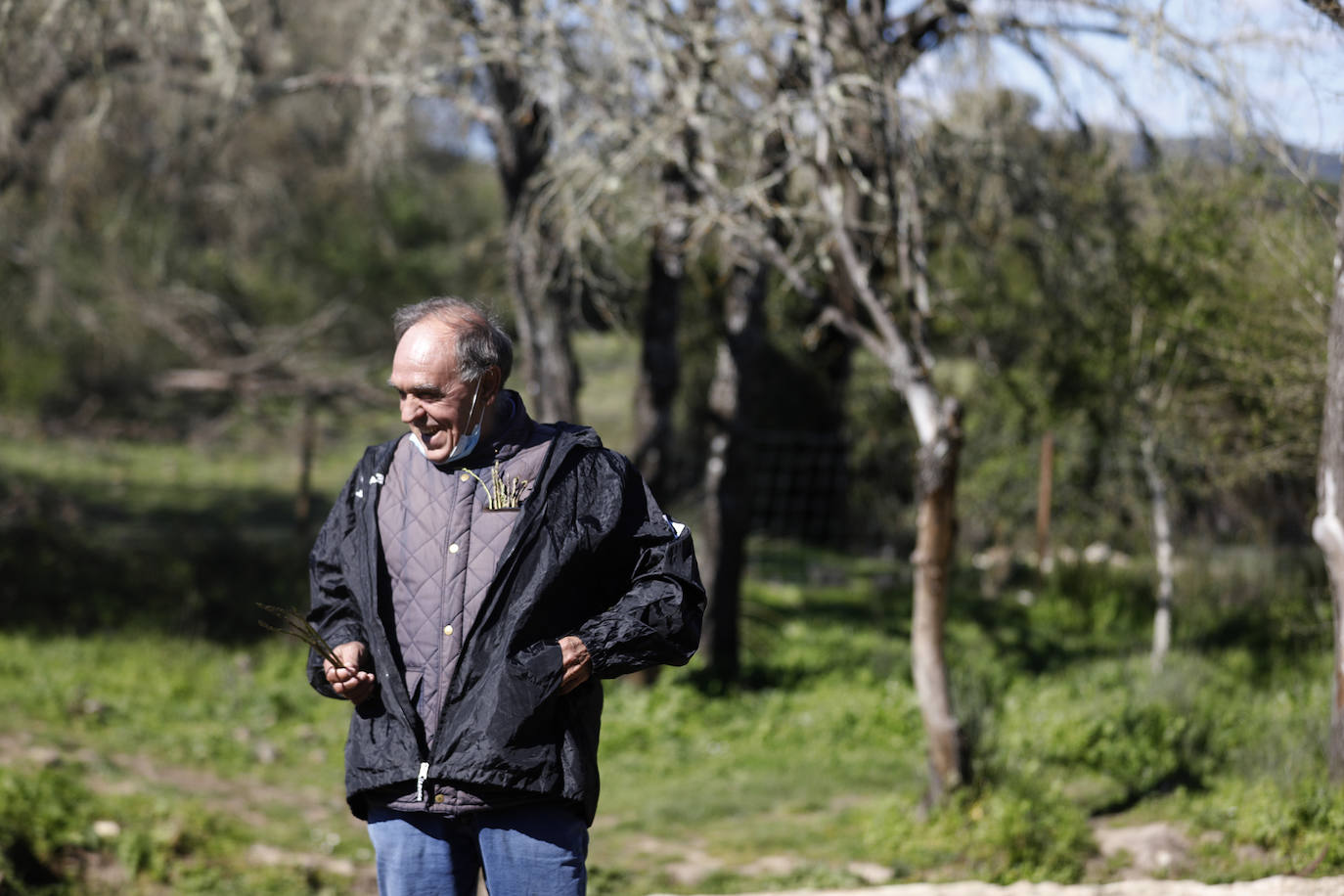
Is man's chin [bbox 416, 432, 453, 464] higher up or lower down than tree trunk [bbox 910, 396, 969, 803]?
higher up

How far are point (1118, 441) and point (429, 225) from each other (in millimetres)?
16141

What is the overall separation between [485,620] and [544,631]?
0.11 meters

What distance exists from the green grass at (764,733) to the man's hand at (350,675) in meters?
2.52

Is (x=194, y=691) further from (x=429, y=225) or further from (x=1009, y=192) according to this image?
(x=429, y=225)

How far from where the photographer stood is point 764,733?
7199 millimetres

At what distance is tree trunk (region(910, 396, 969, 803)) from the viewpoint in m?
5.20

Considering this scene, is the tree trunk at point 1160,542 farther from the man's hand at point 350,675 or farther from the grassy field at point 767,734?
the man's hand at point 350,675

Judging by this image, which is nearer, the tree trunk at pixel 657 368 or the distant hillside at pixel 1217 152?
the distant hillside at pixel 1217 152

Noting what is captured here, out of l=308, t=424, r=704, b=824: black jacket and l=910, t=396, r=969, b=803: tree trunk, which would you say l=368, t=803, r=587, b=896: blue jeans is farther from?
l=910, t=396, r=969, b=803: tree trunk

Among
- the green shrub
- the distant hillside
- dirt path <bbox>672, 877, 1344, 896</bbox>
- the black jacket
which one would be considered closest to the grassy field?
the green shrub

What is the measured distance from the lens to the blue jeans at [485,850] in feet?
7.91

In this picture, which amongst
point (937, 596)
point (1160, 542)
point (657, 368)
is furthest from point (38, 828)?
point (1160, 542)

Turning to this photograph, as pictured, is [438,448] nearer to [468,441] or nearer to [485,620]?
[468,441]

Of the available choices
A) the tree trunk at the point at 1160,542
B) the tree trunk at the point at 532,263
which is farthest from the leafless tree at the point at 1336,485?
Result: the tree trunk at the point at 532,263
